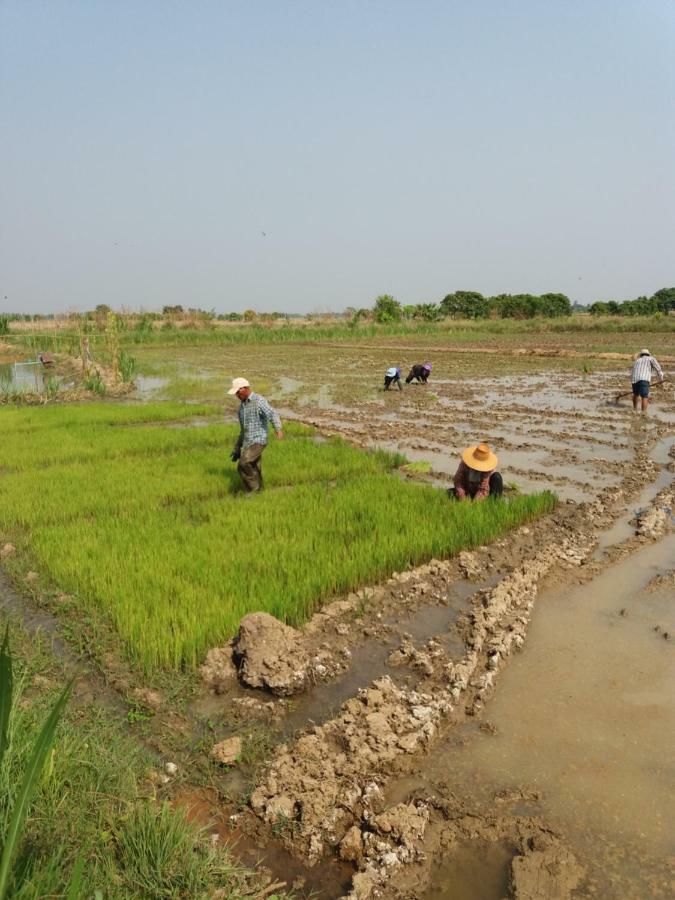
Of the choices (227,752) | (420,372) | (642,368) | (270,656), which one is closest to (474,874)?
(227,752)

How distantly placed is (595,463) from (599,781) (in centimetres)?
556

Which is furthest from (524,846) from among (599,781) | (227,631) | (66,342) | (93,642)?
(66,342)

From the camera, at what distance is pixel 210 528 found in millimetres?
5074

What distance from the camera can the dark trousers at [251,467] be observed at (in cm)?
598

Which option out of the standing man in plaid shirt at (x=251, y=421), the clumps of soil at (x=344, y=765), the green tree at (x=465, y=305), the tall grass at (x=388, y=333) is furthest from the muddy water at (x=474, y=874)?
the green tree at (x=465, y=305)

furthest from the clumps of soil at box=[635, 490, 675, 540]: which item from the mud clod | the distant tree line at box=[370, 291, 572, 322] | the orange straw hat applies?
the distant tree line at box=[370, 291, 572, 322]

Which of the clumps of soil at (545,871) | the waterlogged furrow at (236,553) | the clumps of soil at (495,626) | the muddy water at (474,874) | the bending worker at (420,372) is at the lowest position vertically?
the muddy water at (474,874)

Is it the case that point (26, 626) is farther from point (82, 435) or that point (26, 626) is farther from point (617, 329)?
point (617, 329)

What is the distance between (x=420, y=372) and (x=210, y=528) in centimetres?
1071

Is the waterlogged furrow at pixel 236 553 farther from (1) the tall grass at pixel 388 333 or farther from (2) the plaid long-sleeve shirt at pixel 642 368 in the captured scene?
(1) the tall grass at pixel 388 333

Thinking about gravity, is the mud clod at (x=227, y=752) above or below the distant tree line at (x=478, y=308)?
below

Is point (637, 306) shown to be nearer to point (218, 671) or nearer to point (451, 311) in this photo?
point (451, 311)

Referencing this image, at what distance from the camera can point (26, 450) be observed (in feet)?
27.6

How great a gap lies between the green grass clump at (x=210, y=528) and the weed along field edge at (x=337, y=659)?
0.09 ft
